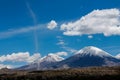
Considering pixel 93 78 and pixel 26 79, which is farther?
pixel 26 79

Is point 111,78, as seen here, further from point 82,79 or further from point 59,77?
point 59,77

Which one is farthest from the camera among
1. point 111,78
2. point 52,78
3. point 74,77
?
point 52,78

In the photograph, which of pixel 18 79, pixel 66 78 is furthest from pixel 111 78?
pixel 18 79

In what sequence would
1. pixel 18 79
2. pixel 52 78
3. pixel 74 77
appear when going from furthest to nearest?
pixel 18 79 < pixel 52 78 < pixel 74 77

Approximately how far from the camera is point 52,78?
527 ft

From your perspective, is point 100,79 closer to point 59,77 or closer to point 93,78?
point 93,78

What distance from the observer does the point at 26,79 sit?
17062 centimetres

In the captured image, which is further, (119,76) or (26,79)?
(26,79)

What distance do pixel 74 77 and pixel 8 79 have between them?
196 feet

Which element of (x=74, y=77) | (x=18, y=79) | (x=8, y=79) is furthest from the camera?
(x=8, y=79)

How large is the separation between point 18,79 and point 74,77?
1762 inches

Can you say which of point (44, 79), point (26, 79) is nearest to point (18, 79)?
point (26, 79)

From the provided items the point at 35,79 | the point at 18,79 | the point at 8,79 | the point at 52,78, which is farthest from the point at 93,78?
the point at 8,79

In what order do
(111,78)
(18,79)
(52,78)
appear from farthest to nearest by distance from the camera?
1. (18,79)
2. (52,78)
3. (111,78)
